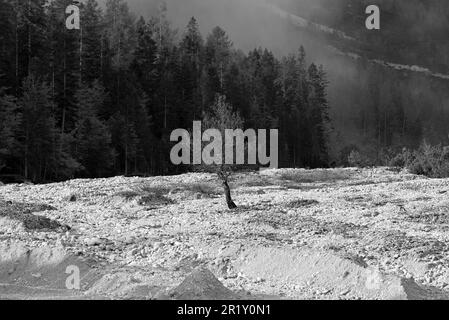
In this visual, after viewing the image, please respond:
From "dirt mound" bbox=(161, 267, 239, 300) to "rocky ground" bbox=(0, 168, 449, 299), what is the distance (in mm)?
24

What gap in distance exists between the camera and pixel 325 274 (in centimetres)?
1316

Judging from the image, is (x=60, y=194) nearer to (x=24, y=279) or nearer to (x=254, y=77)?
(x=24, y=279)

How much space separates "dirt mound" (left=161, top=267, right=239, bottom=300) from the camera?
1007cm

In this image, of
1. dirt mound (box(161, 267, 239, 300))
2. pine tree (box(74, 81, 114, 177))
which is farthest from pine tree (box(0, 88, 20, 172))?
dirt mound (box(161, 267, 239, 300))

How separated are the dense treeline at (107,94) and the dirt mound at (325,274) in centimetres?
1988

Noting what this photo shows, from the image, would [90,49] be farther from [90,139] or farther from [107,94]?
[90,139]

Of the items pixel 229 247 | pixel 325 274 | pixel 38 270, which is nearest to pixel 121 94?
pixel 229 247

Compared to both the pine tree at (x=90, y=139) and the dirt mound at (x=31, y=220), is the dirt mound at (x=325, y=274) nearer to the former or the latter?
the dirt mound at (x=31, y=220)

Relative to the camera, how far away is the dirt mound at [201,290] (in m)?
10.1

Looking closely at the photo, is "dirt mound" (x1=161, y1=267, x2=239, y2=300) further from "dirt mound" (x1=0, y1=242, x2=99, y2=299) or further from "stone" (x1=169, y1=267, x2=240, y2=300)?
"dirt mound" (x1=0, y1=242, x2=99, y2=299)

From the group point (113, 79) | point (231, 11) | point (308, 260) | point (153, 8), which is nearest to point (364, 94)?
point (231, 11)

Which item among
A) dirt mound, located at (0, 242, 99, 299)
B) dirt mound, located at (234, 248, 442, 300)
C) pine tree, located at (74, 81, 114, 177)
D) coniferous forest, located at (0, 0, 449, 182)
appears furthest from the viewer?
pine tree, located at (74, 81, 114, 177)

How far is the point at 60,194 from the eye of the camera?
31.8 m

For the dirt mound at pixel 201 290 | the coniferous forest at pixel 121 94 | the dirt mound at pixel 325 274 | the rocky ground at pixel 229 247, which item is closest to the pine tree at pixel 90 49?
the coniferous forest at pixel 121 94
